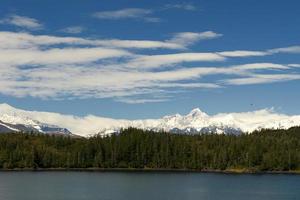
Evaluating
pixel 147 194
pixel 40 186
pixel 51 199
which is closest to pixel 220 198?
pixel 147 194

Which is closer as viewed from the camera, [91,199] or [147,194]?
[91,199]

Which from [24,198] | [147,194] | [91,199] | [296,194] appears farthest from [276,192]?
[24,198]

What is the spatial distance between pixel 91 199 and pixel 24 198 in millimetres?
18265

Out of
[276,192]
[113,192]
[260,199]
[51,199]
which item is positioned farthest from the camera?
[276,192]

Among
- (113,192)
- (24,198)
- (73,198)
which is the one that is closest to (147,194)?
(113,192)

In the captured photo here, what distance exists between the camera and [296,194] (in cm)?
18688

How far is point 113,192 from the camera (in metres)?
181

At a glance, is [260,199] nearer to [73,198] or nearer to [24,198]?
[73,198]

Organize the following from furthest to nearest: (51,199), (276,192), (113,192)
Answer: (276,192) → (113,192) → (51,199)

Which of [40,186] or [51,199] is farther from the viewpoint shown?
[40,186]

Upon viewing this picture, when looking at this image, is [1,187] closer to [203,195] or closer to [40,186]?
[40,186]

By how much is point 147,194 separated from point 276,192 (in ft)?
153

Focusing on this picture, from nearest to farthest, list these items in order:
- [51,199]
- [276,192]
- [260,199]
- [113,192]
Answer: [51,199]
[260,199]
[113,192]
[276,192]

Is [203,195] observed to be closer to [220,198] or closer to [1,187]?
[220,198]
